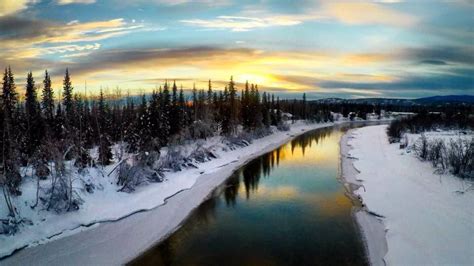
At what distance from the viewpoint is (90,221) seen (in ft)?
52.0

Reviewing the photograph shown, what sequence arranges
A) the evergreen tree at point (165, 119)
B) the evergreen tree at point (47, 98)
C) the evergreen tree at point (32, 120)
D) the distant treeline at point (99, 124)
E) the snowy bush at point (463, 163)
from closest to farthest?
1. the snowy bush at point (463, 163)
2. the distant treeline at point (99, 124)
3. the evergreen tree at point (32, 120)
4. the evergreen tree at point (165, 119)
5. the evergreen tree at point (47, 98)

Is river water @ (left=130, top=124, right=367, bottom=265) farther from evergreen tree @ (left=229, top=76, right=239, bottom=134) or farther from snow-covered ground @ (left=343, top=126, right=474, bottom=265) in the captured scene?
evergreen tree @ (left=229, top=76, right=239, bottom=134)

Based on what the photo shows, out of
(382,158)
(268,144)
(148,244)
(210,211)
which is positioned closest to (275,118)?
(268,144)

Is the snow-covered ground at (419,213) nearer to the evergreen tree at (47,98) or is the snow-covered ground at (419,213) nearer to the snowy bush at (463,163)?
the snowy bush at (463,163)

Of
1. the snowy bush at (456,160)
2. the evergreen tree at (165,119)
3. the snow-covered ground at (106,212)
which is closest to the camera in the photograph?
the snow-covered ground at (106,212)

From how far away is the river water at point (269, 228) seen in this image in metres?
12.6

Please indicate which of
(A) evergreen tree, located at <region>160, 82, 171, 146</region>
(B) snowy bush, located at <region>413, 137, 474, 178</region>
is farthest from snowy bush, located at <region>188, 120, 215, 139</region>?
(B) snowy bush, located at <region>413, 137, 474, 178</region>

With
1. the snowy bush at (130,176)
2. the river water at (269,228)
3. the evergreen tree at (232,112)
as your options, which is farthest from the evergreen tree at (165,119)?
the snowy bush at (130,176)

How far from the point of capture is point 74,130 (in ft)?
106

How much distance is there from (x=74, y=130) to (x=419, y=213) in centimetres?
2818

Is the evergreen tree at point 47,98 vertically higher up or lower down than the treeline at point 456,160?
higher up

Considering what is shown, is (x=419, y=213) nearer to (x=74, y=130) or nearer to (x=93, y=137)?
(x=74, y=130)

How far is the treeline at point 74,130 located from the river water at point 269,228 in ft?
18.5

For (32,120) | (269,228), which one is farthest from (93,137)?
(269,228)
